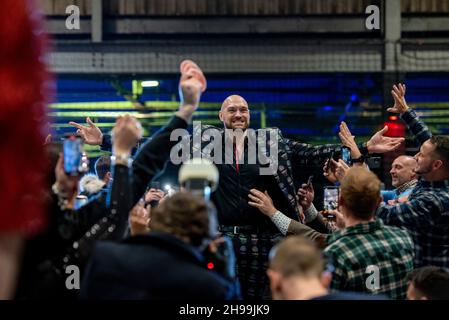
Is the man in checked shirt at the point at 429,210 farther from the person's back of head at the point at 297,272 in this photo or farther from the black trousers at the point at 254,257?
the person's back of head at the point at 297,272

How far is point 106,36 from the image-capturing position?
A: 36.4 ft

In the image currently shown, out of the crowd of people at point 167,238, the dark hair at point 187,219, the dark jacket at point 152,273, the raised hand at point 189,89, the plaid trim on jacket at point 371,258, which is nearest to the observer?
the crowd of people at point 167,238

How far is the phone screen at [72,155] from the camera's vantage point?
303 cm

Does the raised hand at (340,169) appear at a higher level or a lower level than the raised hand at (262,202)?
higher

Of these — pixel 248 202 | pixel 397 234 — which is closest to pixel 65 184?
pixel 397 234

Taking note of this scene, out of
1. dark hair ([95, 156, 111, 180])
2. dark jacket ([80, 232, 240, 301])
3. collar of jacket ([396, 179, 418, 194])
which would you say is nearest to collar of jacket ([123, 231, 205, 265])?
dark jacket ([80, 232, 240, 301])

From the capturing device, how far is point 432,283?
3.76 m

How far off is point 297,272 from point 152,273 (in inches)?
21.9

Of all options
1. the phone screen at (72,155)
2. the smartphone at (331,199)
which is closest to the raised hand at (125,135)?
the phone screen at (72,155)

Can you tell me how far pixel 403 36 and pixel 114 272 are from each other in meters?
9.22

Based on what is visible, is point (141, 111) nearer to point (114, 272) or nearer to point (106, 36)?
point (106, 36)

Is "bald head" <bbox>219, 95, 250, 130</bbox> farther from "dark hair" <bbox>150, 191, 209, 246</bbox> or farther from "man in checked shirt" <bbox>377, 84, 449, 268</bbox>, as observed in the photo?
"dark hair" <bbox>150, 191, 209, 246</bbox>

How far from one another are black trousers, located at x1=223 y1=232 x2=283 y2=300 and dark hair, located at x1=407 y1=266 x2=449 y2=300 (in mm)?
1868

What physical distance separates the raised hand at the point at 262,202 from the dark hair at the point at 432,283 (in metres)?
1.60
